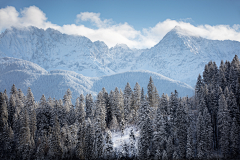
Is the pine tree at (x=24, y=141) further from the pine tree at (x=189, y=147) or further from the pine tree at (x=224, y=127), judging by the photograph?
the pine tree at (x=224, y=127)

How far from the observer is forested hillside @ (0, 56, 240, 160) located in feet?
202

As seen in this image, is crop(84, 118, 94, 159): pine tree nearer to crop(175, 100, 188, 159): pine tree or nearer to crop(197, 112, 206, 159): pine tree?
crop(175, 100, 188, 159): pine tree

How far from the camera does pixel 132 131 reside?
68.1 m

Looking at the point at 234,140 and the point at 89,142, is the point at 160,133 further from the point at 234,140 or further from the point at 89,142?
the point at 89,142

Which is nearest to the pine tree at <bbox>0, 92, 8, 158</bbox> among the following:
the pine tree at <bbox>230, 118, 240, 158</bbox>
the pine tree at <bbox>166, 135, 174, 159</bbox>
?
the pine tree at <bbox>166, 135, 174, 159</bbox>

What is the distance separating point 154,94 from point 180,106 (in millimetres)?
16867

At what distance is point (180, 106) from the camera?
2606 inches

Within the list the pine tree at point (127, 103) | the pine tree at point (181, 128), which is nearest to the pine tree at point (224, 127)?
the pine tree at point (181, 128)

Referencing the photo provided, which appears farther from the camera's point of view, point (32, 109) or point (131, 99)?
point (131, 99)

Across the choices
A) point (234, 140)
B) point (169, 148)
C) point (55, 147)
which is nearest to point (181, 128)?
point (169, 148)

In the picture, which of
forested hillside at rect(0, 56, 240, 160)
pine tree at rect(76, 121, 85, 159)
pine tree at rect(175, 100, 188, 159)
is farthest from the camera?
pine tree at rect(76, 121, 85, 159)

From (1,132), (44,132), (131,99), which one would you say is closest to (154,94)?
(131,99)

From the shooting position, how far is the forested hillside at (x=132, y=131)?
202 feet

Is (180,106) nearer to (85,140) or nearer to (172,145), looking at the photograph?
(172,145)
